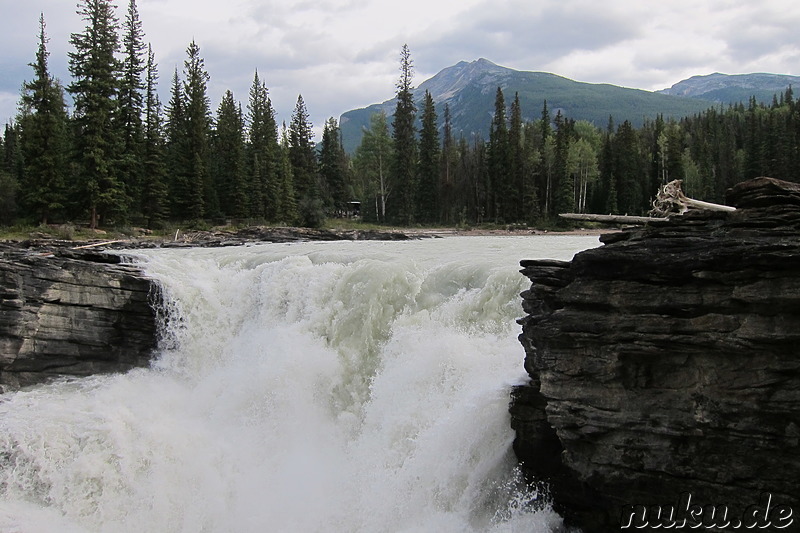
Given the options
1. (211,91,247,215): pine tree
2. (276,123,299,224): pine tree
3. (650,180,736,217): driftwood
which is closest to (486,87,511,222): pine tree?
(276,123,299,224): pine tree

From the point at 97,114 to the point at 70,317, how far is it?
87.7 ft

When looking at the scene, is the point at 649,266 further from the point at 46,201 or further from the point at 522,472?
the point at 46,201

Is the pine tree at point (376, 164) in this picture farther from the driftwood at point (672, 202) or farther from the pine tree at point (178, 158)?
the driftwood at point (672, 202)

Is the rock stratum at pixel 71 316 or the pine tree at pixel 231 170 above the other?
the pine tree at pixel 231 170

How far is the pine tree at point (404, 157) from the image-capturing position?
202 feet

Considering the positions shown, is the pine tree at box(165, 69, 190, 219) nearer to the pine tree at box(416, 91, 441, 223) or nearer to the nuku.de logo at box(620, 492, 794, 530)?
the pine tree at box(416, 91, 441, 223)

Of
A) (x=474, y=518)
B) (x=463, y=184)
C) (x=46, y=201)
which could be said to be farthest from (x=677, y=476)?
(x=463, y=184)

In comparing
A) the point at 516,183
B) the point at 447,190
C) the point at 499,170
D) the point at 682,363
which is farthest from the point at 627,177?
the point at 682,363

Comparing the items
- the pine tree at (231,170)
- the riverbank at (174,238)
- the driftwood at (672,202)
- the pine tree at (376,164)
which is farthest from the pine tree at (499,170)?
the driftwood at (672,202)

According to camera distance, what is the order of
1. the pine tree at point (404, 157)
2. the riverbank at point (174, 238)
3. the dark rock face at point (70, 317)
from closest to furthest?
the dark rock face at point (70, 317) < the riverbank at point (174, 238) < the pine tree at point (404, 157)

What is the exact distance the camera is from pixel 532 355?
29.7ft

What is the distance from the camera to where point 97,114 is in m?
37.1

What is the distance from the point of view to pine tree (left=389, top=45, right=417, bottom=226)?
202 ft

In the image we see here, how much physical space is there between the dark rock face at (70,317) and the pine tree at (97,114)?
74.8 ft
